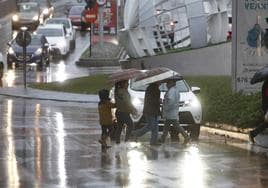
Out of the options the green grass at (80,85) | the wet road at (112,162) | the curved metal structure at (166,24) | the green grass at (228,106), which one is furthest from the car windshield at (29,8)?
the wet road at (112,162)

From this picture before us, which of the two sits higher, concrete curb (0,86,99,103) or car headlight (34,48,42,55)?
car headlight (34,48,42,55)

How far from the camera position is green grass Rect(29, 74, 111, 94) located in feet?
98.7

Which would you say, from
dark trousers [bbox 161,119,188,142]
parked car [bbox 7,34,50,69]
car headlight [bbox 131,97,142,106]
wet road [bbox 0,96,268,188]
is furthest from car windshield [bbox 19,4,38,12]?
dark trousers [bbox 161,119,188,142]

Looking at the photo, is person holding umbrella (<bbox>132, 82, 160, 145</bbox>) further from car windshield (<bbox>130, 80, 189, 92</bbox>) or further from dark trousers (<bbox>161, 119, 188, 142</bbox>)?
car windshield (<bbox>130, 80, 189, 92</bbox>)

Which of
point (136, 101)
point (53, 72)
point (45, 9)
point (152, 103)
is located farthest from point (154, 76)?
point (45, 9)

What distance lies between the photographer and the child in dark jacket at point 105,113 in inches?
625

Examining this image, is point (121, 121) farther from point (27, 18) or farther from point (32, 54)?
point (27, 18)

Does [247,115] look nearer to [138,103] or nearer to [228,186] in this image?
[138,103]

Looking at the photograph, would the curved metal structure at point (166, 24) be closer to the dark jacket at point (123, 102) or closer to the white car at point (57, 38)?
the dark jacket at point (123, 102)

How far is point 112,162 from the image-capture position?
13.9 meters

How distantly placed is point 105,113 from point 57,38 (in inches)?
1195

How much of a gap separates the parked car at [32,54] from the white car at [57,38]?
392cm

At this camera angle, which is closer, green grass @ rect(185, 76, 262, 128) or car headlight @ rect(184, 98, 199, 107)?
car headlight @ rect(184, 98, 199, 107)

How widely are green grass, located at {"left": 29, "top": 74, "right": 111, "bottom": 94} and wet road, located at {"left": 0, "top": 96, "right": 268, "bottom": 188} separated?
1017 cm
